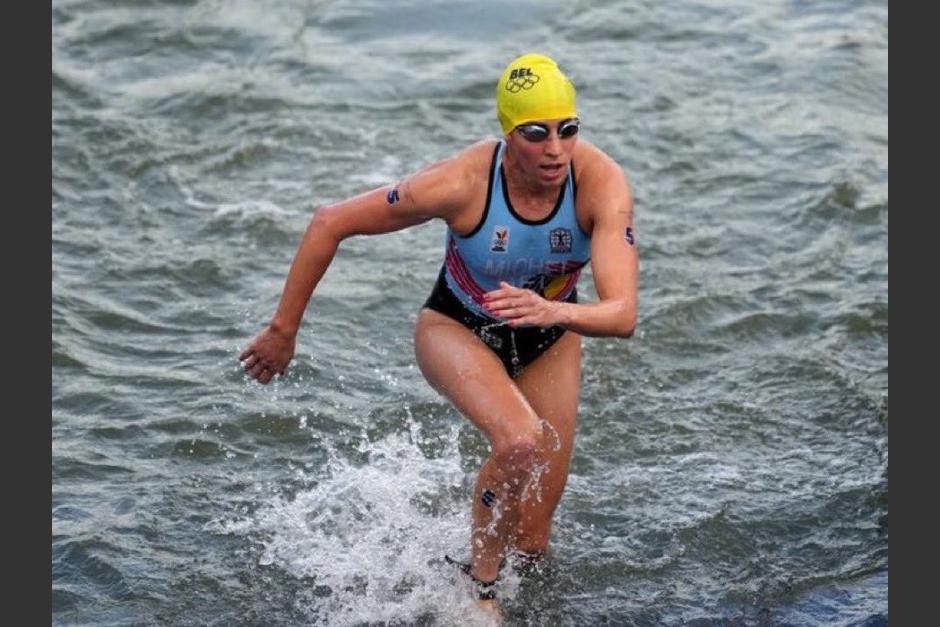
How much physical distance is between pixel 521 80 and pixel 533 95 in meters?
0.12

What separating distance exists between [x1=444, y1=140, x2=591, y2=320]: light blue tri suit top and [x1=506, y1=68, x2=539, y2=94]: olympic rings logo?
358 millimetres

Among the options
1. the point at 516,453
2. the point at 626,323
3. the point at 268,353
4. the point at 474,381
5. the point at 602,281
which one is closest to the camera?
the point at 626,323

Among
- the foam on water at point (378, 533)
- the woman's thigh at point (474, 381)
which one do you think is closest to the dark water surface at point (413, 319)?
the foam on water at point (378, 533)

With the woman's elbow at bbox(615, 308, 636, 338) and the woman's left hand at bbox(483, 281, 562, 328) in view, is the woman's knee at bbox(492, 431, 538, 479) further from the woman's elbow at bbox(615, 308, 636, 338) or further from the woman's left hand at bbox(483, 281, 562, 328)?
the woman's left hand at bbox(483, 281, 562, 328)

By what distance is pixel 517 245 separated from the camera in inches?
320

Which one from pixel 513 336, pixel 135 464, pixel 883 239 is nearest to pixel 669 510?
pixel 513 336

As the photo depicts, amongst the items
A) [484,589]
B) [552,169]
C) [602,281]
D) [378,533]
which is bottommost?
[378,533]

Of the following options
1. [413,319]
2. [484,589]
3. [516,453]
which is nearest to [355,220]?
[516,453]

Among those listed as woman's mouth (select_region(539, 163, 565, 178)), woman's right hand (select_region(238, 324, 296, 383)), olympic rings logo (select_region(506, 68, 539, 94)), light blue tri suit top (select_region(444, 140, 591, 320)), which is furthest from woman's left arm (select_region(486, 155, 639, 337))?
woman's right hand (select_region(238, 324, 296, 383))

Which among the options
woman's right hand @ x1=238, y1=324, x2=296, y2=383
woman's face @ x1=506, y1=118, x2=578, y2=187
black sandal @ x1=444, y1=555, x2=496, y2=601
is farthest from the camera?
black sandal @ x1=444, y1=555, x2=496, y2=601

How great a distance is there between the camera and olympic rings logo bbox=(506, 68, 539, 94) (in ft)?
25.9

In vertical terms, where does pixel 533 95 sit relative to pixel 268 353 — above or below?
above

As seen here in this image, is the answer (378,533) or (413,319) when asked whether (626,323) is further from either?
(413,319)

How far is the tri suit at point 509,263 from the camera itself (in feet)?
26.5
